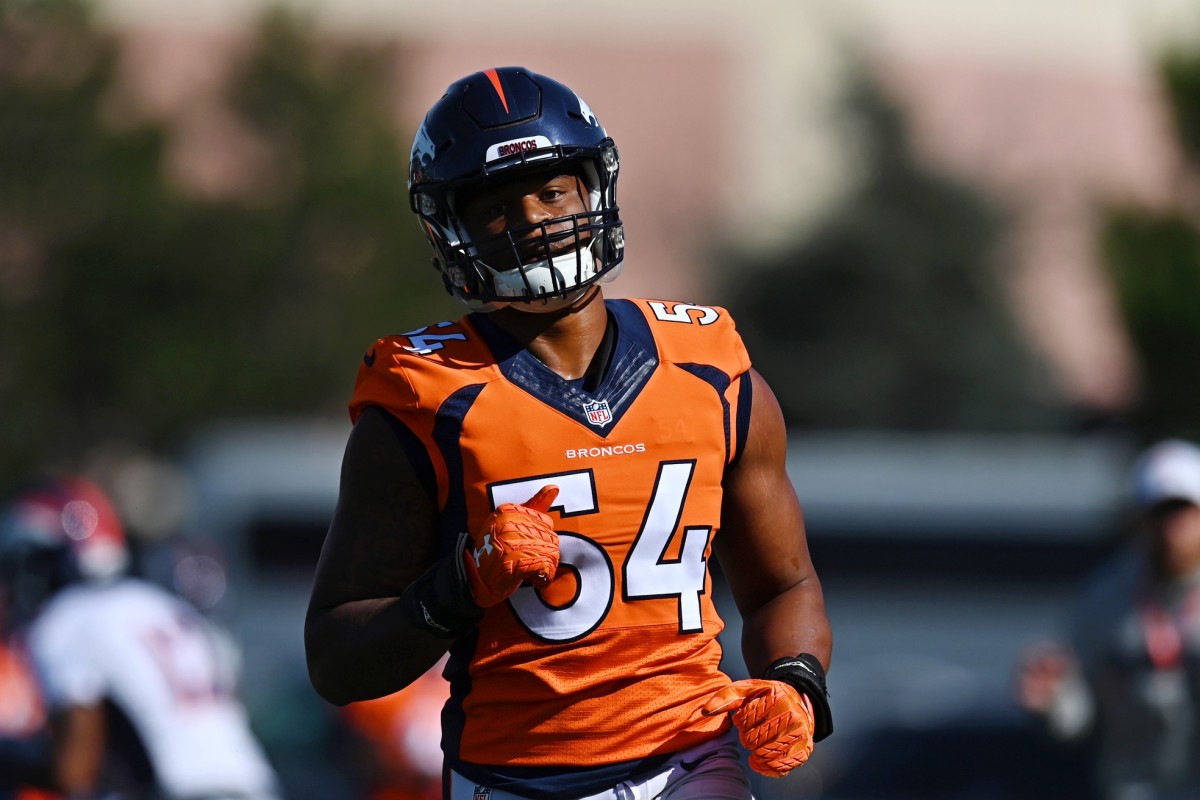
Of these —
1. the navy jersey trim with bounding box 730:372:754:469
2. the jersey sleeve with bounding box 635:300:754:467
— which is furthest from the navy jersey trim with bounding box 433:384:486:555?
the navy jersey trim with bounding box 730:372:754:469

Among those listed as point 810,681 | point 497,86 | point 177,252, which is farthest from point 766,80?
point 810,681

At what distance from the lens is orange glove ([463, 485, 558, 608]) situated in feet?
9.75

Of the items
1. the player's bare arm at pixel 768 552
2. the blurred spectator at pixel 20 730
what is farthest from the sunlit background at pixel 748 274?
the player's bare arm at pixel 768 552

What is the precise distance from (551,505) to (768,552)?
53cm

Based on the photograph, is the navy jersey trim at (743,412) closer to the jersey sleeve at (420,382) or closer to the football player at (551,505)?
the football player at (551,505)

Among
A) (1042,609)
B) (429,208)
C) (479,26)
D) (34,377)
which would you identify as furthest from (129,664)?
(479,26)

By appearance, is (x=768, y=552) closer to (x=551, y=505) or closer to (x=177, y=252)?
(x=551, y=505)

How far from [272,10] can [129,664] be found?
2022 centimetres

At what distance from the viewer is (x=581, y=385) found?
131 inches

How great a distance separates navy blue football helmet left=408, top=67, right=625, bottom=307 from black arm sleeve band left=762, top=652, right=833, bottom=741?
2.55ft

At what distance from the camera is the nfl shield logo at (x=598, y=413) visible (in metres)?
3.23

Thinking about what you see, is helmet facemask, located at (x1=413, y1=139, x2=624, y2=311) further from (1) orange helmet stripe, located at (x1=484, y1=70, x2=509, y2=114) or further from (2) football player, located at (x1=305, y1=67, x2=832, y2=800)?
(1) orange helmet stripe, located at (x1=484, y1=70, x2=509, y2=114)

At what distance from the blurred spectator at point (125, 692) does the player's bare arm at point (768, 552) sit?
320 cm

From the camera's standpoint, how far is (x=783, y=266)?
25172mm
